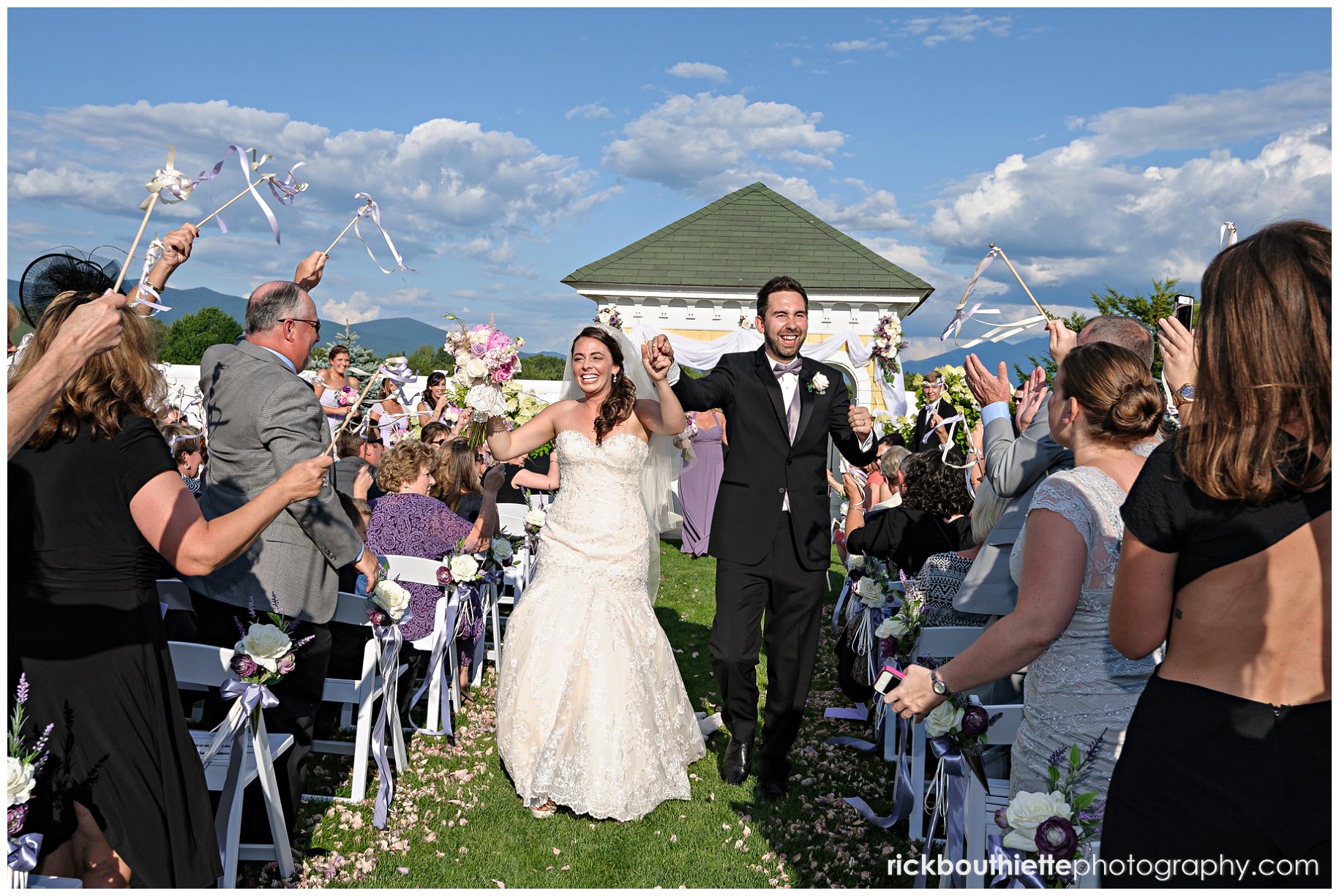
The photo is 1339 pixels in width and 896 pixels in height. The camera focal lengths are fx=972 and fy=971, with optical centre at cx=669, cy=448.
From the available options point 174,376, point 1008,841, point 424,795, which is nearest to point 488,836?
point 424,795

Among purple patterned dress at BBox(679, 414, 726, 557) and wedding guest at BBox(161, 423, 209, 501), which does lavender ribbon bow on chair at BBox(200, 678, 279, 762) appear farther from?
purple patterned dress at BBox(679, 414, 726, 557)

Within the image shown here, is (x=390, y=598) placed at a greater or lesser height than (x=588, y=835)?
greater

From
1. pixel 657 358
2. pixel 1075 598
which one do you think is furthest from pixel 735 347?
pixel 1075 598

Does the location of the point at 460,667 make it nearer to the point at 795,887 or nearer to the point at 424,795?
the point at 424,795

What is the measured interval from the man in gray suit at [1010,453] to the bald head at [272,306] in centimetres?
298

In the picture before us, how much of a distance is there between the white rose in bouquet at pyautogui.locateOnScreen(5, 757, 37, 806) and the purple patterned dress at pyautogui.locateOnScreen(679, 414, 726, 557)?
9.76m

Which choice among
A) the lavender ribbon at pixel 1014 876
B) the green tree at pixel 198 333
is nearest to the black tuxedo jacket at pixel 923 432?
the lavender ribbon at pixel 1014 876

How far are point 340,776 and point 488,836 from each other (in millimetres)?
1269

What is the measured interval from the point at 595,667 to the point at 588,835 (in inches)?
33.2

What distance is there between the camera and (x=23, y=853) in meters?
2.14

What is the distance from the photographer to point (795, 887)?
4.20 metres

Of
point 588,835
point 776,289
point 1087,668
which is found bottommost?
point 588,835

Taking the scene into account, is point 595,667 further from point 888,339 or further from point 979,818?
point 888,339

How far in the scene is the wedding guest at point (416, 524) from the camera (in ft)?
19.9
